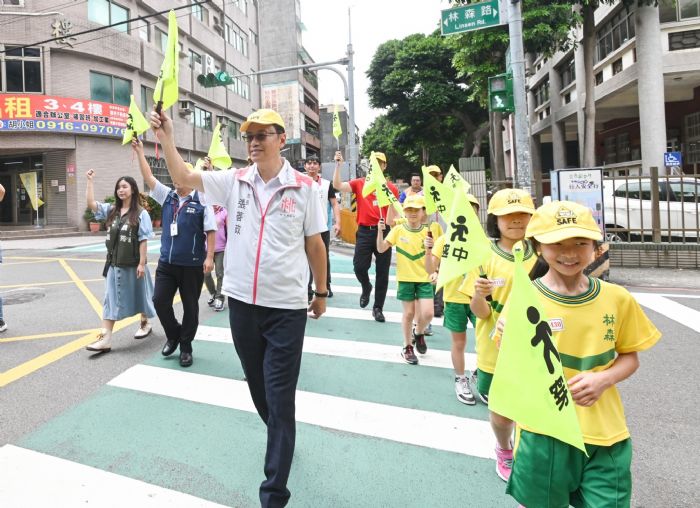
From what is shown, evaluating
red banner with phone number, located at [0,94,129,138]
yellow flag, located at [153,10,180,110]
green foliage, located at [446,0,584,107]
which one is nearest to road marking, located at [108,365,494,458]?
yellow flag, located at [153,10,180,110]

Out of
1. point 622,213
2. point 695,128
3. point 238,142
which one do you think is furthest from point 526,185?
point 238,142

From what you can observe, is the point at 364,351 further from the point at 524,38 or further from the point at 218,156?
the point at 524,38

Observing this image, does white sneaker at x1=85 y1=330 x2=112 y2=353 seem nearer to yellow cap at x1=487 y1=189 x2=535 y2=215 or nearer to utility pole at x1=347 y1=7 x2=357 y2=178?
yellow cap at x1=487 y1=189 x2=535 y2=215

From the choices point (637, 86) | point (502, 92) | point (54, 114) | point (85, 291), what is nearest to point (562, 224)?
point (502, 92)

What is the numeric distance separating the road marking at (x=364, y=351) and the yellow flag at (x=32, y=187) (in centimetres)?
2061

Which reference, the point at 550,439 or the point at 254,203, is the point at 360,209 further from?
the point at 550,439

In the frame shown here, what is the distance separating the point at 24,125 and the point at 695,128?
28.8 metres

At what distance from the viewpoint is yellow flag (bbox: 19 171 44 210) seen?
71.2 ft

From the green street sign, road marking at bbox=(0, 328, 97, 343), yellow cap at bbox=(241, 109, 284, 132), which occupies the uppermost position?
the green street sign

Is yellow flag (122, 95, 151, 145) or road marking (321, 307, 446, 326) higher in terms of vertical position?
yellow flag (122, 95, 151, 145)

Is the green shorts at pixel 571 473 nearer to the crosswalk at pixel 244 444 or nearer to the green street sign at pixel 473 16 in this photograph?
the crosswalk at pixel 244 444

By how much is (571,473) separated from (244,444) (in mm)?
2052

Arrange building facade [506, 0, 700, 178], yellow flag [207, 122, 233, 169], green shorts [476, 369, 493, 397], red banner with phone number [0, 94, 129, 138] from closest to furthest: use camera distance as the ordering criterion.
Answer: green shorts [476, 369, 493, 397] → yellow flag [207, 122, 233, 169] → building facade [506, 0, 700, 178] → red banner with phone number [0, 94, 129, 138]

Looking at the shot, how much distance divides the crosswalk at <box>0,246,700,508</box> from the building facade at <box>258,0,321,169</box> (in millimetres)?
43592
